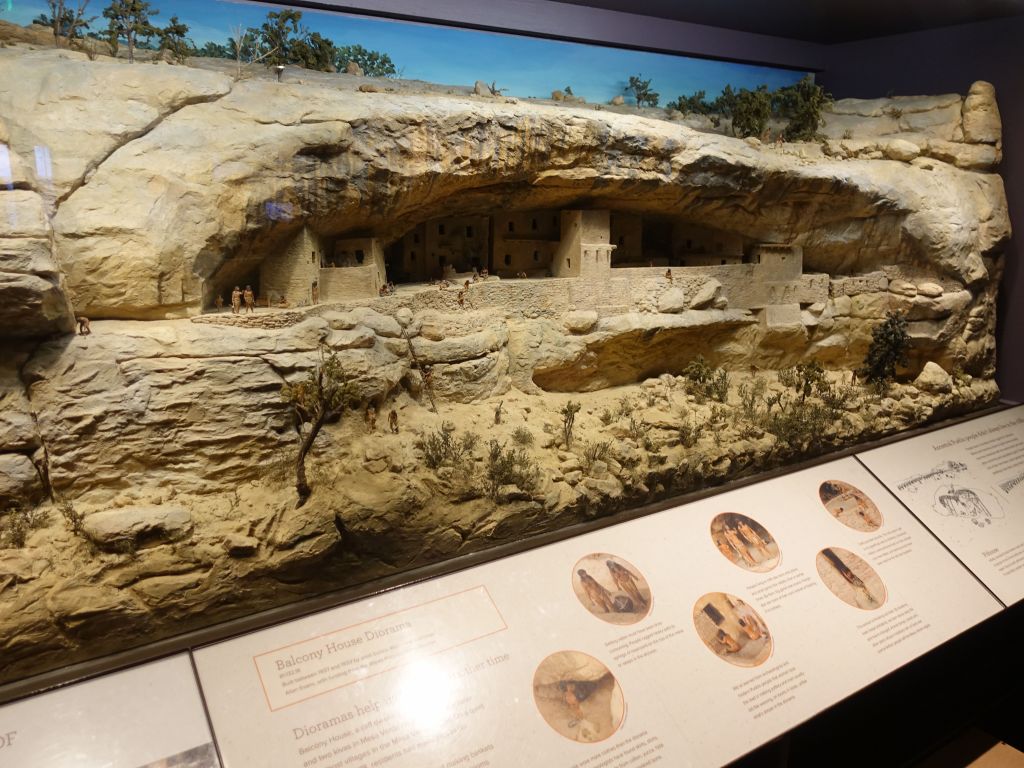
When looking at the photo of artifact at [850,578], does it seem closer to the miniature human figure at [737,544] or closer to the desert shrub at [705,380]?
the miniature human figure at [737,544]

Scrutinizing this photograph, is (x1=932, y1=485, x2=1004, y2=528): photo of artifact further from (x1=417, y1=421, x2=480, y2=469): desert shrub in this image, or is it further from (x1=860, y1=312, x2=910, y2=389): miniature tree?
(x1=860, y1=312, x2=910, y2=389): miniature tree

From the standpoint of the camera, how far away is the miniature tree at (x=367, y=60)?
9.05 m

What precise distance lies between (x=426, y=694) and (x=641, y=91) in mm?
9842

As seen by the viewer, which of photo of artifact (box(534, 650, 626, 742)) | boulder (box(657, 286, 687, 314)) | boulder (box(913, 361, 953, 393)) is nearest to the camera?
photo of artifact (box(534, 650, 626, 742))

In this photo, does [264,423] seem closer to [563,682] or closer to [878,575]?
[563,682]

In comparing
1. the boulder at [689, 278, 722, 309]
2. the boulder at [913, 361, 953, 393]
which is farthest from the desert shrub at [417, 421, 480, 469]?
the boulder at [913, 361, 953, 393]

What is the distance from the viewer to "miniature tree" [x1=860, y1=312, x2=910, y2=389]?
43.4 ft

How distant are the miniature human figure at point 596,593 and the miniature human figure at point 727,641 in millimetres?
860

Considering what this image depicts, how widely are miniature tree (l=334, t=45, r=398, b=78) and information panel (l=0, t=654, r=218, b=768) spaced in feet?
26.3

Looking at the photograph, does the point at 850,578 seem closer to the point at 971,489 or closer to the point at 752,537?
the point at 752,537

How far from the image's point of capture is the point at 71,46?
26.8ft

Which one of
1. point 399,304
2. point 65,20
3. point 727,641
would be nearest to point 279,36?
point 65,20

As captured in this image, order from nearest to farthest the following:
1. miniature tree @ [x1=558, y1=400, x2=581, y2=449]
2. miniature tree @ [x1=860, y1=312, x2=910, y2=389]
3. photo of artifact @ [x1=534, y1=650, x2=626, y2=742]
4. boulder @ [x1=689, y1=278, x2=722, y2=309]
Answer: photo of artifact @ [x1=534, y1=650, x2=626, y2=742]
miniature tree @ [x1=558, y1=400, x2=581, y2=449]
boulder @ [x1=689, y1=278, x2=722, y2=309]
miniature tree @ [x1=860, y1=312, x2=910, y2=389]

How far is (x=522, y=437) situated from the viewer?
9.34m
